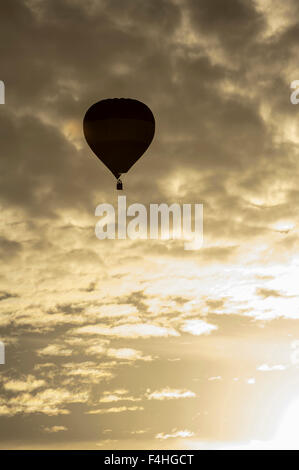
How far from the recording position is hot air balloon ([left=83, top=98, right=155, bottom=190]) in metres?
51.5

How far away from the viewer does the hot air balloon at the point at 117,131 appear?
169 feet

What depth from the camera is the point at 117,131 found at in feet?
169

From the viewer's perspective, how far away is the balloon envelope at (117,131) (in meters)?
51.5

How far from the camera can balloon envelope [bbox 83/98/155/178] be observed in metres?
51.5

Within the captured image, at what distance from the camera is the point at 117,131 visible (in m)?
51.4

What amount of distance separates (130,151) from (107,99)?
3.55 m
